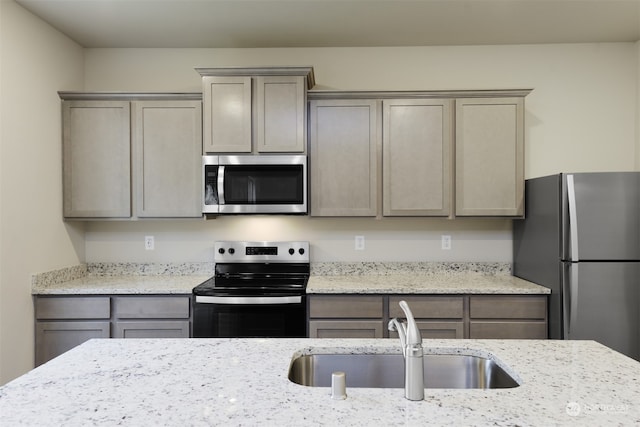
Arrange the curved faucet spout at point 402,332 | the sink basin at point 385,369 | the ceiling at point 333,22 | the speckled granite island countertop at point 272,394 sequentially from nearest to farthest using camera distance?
the speckled granite island countertop at point 272,394 < the curved faucet spout at point 402,332 < the sink basin at point 385,369 < the ceiling at point 333,22

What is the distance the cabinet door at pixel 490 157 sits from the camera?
9.70ft

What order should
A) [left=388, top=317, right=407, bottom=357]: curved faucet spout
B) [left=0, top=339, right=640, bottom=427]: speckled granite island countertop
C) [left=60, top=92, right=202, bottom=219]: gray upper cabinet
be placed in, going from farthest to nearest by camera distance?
[left=60, top=92, right=202, bottom=219]: gray upper cabinet → [left=388, top=317, right=407, bottom=357]: curved faucet spout → [left=0, top=339, right=640, bottom=427]: speckled granite island countertop

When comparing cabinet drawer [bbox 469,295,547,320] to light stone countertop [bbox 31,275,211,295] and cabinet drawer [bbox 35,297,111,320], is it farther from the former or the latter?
cabinet drawer [bbox 35,297,111,320]

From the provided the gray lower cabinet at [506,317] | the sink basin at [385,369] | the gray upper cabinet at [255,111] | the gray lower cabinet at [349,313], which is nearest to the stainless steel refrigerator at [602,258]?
the gray lower cabinet at [506,317]

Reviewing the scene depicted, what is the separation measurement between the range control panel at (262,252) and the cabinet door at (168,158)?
0.39 metres

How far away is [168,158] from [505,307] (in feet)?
8.05

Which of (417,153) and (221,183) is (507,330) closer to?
(417,153)

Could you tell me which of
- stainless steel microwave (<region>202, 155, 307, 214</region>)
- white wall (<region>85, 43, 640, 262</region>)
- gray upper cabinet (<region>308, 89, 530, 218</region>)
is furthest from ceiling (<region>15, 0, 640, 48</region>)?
stainless steel microwave (<region>202, 155, 307, 214</region>)

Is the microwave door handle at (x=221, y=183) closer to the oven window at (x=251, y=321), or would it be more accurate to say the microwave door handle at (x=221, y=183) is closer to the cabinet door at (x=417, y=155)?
the oven window at (x=251, y=321)

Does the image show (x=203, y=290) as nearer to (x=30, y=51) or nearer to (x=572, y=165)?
(x=30, y=51)

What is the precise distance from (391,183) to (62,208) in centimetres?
232

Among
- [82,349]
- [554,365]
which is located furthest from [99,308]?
[554,365]

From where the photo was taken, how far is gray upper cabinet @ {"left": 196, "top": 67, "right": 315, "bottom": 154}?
2951 mm

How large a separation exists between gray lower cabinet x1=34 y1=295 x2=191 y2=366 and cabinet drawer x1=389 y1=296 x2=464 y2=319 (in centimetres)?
137
